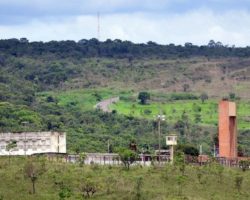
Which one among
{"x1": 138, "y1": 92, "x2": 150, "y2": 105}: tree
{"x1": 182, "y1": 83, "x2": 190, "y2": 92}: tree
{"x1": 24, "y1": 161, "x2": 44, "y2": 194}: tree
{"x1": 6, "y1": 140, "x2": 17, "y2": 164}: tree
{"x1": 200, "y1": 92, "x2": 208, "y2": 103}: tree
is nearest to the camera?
{"x1": 24, "y1": 161, "x2": 44, "y2": 194}: tree

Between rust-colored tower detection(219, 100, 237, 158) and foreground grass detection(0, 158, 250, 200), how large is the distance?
747 centimetres

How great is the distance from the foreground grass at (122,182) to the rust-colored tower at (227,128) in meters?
7.47

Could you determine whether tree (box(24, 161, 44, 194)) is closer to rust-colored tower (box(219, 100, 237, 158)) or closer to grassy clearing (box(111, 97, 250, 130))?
rust-colored tower (box(219, 100, 237, 158))

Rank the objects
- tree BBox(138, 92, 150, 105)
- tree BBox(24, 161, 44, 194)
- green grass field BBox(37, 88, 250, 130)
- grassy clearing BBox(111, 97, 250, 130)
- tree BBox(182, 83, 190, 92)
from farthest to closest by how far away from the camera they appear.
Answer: tree BBox(182, 83, 190, 92) → tree BBox(138, 92, 150, 105) → green grass field BBox(37, 88, 250, 130) → grassy clearing BBox(111, 97, 250, 130) → tree BBox(24, 161, 44, 194)

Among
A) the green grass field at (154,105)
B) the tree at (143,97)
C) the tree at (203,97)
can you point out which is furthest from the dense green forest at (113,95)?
the tree at (143,97)

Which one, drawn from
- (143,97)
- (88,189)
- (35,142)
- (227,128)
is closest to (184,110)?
(143,97)

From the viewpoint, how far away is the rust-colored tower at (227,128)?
91812 mm

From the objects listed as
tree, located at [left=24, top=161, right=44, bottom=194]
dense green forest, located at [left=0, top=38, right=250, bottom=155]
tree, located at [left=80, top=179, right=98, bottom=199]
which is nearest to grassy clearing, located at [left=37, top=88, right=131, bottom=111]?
dense green forest, located at [left=0, top=38, right=250, bottom=155]

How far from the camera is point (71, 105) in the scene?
161 meters

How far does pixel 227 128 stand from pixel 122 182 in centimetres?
1543

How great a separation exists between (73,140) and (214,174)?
39.5m

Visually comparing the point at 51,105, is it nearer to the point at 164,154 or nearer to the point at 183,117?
the point at 183,117

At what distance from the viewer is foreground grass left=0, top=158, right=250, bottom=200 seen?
76625 millimetres

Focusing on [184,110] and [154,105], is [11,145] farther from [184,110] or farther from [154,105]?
[154,105]
